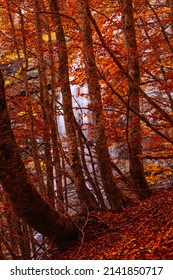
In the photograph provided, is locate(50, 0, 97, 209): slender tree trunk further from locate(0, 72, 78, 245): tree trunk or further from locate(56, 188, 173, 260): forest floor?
locate(0, 72, 78, 245): tree trunk

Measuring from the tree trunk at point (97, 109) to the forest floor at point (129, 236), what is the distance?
428 millimetres

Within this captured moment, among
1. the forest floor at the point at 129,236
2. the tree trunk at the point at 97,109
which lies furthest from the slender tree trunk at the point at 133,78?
the forest floor at the point at 129,236

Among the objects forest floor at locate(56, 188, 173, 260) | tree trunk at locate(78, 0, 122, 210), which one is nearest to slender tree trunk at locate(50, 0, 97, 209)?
tree trunk at locate(78, 0, 122, 210)

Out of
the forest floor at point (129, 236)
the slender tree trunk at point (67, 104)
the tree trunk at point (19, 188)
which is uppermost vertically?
the slender tree trunk at point (67, 104)

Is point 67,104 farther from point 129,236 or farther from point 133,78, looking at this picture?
point 129,236

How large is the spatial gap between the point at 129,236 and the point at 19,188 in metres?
1.76

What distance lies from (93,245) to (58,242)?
1.75 feet

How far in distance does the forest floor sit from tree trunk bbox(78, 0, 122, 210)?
428 mm

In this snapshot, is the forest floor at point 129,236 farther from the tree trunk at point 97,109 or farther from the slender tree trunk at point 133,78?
the slender tree trunk at point 133,78

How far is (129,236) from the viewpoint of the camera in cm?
397

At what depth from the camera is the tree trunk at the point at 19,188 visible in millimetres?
2701

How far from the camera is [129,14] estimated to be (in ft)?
19.6
